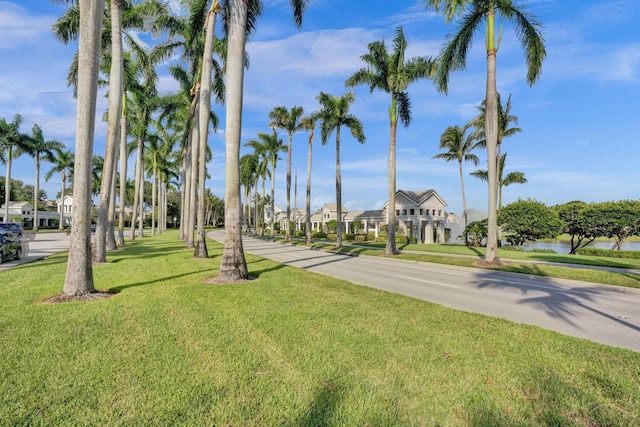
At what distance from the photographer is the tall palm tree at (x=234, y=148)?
10.6 m

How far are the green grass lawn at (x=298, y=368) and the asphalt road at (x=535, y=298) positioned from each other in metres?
1.33

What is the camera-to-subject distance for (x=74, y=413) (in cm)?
319

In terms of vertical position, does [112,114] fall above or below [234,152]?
above

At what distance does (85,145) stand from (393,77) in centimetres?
2050

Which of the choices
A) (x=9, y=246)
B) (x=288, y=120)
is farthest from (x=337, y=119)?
(x=9, y=246)

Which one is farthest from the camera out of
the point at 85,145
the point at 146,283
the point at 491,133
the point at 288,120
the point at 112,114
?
the point at 288,120

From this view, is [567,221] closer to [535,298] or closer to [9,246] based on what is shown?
[535,298]

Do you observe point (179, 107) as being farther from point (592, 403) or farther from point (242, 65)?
point (592, 403)

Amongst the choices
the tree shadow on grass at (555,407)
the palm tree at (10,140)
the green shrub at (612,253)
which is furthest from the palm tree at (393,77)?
the palm tree at (10,140)

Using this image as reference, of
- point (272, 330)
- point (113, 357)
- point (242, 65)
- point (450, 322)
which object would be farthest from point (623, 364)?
point (242, 65)

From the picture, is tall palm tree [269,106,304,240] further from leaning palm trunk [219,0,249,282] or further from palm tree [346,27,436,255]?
leaning palm trunk [219,0,249,282]

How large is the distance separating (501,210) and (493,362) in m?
34.4

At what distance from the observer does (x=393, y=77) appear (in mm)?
24234

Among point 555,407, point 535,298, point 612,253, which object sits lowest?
point 612,253
